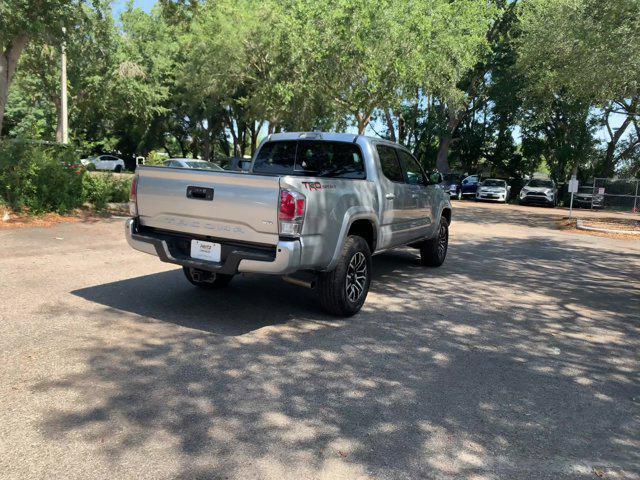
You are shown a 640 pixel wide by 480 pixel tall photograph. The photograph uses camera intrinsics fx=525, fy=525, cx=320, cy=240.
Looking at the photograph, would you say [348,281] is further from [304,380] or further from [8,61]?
[8,61]

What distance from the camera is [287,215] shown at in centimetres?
464

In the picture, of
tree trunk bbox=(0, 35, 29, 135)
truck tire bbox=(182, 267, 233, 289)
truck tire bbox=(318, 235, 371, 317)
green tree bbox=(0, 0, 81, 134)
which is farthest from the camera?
tree trunk bbox=(0, 35, 29, 135)

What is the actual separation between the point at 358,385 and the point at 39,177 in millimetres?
10907

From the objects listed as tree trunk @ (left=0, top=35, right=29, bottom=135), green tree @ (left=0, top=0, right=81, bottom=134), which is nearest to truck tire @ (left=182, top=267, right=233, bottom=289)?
green tree @ (left=0, top=0, right=81, bottom=134)

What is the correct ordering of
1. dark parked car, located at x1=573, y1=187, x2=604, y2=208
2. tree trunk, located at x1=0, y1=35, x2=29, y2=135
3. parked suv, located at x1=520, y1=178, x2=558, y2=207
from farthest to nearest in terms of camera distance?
parked suv, located at x1=520, y1=178, x2=558, y2=207 < dark parked car, located at x1=573, y1=187, x2=604, y2=208 < tree trunk, located at x1=0, y1=35, x2=29, y2=135

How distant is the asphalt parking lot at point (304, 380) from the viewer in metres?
2.99

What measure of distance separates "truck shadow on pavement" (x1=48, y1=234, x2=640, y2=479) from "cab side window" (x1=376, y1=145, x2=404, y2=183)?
1.54m

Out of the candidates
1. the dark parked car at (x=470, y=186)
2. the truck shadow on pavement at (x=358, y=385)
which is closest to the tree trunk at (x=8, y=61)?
the truck shadow on pavement at (x=358, y=385)

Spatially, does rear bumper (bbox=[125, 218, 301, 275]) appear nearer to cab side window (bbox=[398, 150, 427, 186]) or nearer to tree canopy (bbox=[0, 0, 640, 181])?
cab side window (bbox=[398, 150, 427, 186])

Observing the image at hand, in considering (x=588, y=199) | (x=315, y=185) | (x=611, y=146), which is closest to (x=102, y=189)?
(x=315, y=185)

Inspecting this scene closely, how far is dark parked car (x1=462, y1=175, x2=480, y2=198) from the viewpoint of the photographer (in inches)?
1384

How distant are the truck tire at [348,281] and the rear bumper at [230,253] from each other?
2.26ft

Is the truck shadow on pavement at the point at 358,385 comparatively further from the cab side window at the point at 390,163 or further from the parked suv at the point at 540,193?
the parked suv at the point at 540,193

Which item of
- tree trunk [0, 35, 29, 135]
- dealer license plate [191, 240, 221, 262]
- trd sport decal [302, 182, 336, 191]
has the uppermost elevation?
tree trunk [0, 35, 29, 135]
